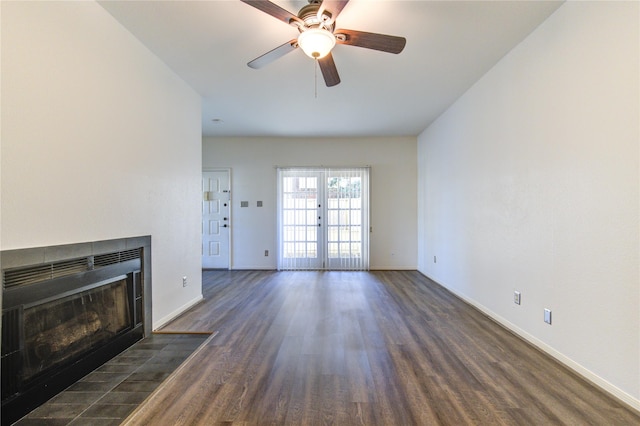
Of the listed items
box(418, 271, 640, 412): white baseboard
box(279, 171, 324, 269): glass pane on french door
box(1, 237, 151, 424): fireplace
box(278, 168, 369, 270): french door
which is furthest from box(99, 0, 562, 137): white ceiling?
box(418, 271, 640, 412): white baseboard

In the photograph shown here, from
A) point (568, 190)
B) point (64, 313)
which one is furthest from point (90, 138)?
point (568, 190)

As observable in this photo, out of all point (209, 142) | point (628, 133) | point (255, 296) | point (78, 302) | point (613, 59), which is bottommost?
point (255, 296)

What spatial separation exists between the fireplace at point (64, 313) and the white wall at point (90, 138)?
136mm

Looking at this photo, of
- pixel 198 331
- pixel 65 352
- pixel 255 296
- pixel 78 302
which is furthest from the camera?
pixel 255 296

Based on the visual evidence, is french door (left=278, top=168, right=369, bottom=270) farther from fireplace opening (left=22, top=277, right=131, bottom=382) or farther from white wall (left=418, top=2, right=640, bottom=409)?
fireplace opening (left=22, top=277, right=131, bottom=382)

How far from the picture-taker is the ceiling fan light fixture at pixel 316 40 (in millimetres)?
1950

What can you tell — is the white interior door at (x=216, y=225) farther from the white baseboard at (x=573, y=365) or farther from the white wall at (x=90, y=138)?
the white baseboard at (x=573, y=365)

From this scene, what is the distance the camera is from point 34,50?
65.3 inches

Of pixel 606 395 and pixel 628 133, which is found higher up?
→ pixel 628 133

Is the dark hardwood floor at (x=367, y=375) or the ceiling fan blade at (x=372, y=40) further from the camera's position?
the ceiling fan blade at (x=372, y=40)

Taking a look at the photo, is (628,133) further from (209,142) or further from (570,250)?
(209,142)

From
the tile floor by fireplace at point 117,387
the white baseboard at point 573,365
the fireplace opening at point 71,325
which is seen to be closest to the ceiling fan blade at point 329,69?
the fireplace opening at point 71,325

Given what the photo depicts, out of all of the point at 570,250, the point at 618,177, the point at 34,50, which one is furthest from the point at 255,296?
the point at 618,177

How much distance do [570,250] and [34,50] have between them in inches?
151
